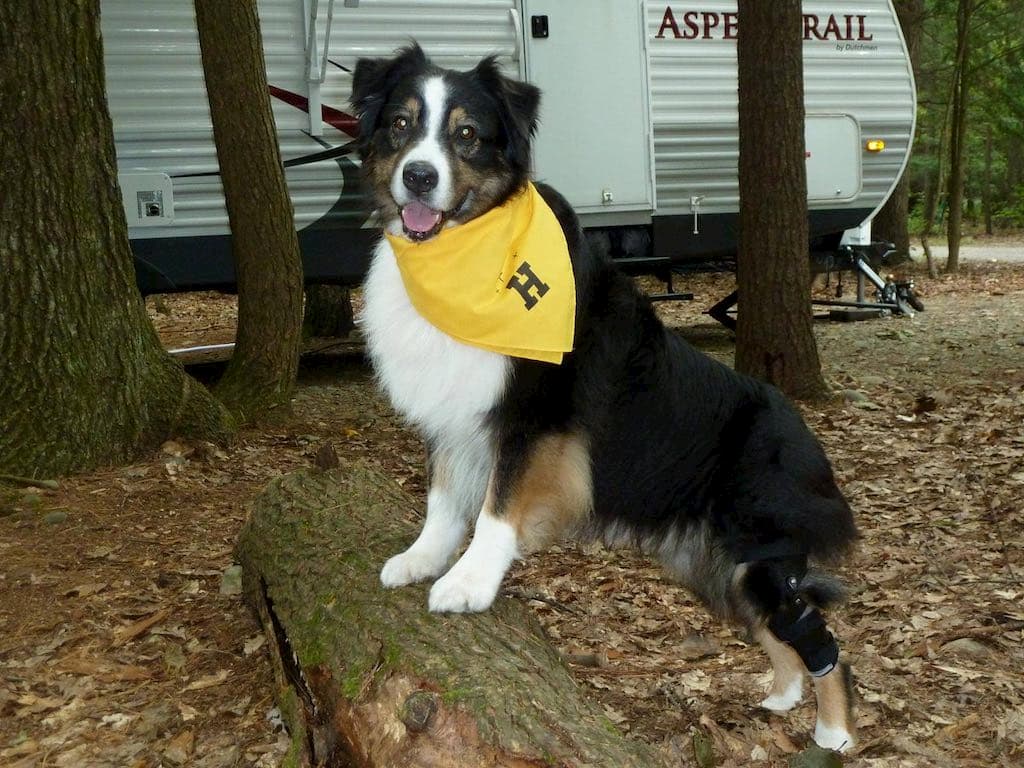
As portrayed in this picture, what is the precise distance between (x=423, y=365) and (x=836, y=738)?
1.80 meters

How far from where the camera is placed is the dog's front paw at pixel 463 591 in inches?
121

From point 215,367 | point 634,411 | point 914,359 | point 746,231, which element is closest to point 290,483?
point 634,411

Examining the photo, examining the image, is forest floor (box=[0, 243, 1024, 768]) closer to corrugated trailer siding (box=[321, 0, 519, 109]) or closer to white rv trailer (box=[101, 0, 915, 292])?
white rv trailer (box=[101, 0, 915, 292])

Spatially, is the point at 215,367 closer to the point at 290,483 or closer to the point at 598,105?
the point at 598,105

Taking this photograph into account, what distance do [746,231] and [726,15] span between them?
347 centimetres

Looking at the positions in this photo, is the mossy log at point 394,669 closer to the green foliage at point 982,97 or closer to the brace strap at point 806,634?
the brace strap at point 806,634

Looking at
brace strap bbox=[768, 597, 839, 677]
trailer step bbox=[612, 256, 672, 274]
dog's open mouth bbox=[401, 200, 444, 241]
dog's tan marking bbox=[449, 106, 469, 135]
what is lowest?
brace strap bbox=[768, 597, 839, 677]

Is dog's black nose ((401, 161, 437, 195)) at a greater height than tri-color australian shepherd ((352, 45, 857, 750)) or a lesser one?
greater

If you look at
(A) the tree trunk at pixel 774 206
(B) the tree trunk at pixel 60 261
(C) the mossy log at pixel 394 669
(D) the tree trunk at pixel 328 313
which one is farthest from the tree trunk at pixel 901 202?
(C) the mossy log at pixel 394 669

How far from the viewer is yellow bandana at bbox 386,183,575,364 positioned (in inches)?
128

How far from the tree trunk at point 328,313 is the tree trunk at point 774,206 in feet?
18.5

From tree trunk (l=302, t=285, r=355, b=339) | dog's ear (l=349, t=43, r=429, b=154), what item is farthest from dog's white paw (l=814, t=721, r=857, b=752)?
tree trunk (l=302, t=285, r=355, b=339)

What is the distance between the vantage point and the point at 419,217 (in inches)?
136

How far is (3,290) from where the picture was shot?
5062mm
